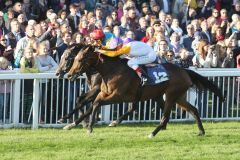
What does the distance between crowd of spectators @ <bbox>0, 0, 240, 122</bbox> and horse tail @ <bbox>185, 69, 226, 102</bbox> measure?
4.22ft

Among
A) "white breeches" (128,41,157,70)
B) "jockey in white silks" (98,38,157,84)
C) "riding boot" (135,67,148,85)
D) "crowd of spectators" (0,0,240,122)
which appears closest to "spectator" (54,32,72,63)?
"crowd of spectators" (0,0,240,122)

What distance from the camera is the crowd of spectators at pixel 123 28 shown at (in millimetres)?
17125

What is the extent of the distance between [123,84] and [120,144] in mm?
1310

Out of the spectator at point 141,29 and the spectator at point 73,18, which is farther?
the spectator at point 73,18

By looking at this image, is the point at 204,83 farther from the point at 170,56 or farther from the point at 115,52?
the point at 115,52

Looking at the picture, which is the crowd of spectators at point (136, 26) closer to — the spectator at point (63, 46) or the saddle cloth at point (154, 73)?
the spectator at point (63, 46)

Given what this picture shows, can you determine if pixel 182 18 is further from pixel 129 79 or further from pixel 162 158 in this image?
pixel 162 158

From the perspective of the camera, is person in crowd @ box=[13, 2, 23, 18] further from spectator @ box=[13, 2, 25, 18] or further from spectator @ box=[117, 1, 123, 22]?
spectator @ box=[117, 1, 123, 22]

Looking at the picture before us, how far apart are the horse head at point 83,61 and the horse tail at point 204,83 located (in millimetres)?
1604

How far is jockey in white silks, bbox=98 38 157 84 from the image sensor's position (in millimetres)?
15039

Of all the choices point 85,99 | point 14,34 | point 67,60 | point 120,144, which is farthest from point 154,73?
point 14,34

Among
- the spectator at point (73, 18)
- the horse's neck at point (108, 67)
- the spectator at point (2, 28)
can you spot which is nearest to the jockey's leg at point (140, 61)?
the horse's neck at point (108, 67)

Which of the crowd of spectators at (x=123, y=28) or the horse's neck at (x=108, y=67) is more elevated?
the crowd of spectators at (x=123, y=28)

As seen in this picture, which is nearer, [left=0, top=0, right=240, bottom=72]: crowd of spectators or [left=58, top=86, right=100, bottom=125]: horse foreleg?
[left=58, top=86, right=100, bottom=125]: horse foreleg
